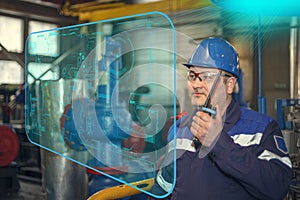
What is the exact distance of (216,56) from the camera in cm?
115

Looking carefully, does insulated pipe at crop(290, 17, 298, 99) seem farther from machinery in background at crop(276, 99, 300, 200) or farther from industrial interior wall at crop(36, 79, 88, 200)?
industrial interior wall at crop(36, 79, 88, 200)

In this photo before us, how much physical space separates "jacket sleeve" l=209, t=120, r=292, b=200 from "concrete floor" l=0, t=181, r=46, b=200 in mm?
2367

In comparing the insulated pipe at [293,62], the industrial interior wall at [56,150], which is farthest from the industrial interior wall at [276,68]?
the industrial interior wall at [56,150]

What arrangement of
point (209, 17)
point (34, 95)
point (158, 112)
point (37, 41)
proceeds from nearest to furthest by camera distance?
point (158, 112) < point (37, 41) < point (34, 95) < point (209, 17)

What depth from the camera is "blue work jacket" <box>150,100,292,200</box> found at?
41.2 inches

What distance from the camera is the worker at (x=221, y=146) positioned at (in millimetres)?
1018

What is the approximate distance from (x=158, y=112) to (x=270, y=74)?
12.6ft

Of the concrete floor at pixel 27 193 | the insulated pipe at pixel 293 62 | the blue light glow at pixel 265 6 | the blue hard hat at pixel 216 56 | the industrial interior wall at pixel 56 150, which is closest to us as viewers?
the blue hard hat at pixel 216 56

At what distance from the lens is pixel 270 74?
454 cm

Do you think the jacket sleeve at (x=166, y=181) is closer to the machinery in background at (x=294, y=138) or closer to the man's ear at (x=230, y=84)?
the man's ear at (x=230, y=84)

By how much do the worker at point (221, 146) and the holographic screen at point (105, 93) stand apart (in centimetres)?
9

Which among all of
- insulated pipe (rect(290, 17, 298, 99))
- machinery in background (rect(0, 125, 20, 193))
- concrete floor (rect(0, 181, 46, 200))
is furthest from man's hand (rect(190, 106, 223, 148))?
insulated pipe (rect(290, 17, 298, 99))

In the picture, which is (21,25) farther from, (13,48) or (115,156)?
(115,156)

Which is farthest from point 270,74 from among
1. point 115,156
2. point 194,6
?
point 115,156
